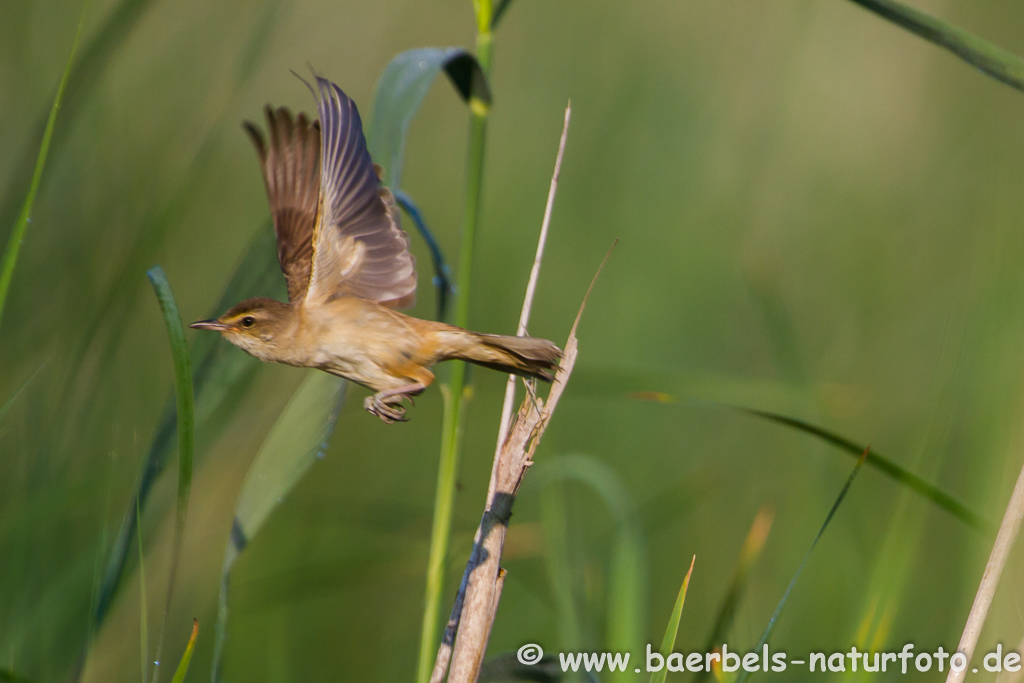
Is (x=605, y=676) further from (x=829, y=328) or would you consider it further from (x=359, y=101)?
(x=359, y=101)

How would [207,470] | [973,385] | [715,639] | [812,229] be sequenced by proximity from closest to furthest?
[715,639] → [973,385] → [207,470] → [812,229]

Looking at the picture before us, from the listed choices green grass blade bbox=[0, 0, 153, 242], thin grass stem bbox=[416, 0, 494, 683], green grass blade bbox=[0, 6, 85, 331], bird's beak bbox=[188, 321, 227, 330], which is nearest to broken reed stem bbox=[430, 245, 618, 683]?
thin grass stem bbox=[416, 0, 494, 683]

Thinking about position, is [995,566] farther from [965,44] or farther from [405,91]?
[405,91]

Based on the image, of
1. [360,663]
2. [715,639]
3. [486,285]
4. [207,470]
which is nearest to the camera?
[715,639]

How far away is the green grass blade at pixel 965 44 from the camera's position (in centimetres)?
118

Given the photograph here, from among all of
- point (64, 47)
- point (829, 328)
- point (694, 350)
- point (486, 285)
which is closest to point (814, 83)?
point (829, 328)

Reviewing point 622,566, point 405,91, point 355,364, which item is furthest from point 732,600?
point 405,91

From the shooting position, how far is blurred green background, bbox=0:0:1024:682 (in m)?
1.66

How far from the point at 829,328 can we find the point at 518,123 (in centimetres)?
172

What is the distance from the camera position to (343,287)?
172 centimetres

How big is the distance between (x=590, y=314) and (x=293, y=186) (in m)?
2.29

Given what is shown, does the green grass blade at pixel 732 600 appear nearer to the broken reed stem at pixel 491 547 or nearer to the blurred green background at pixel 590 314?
the blurred green background at pixel 590 314

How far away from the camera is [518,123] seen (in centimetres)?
409

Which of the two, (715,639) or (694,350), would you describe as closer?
(715,639)
